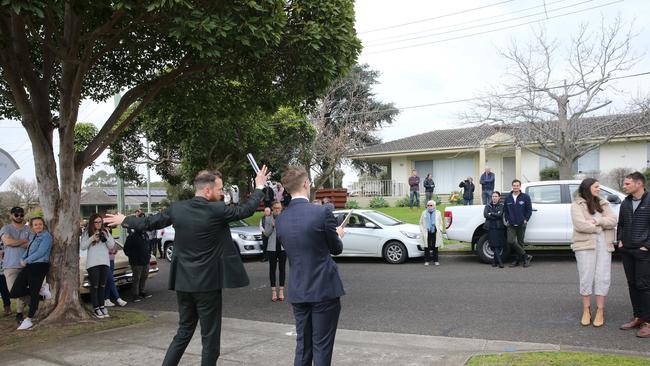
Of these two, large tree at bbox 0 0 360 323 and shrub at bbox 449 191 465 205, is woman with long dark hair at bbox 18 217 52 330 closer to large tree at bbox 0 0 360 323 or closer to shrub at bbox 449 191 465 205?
large tree at bbox 0 0 360 323

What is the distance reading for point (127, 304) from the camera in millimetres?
10180

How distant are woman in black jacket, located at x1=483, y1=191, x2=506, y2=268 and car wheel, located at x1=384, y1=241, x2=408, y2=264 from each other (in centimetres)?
229

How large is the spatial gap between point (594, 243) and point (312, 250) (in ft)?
13.8

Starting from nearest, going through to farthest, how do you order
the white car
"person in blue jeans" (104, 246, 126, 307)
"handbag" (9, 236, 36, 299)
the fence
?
"handbag" (9, 236, 36, 299) < "person in blue jeans" (104, 246, 126, 307) < the white car < the fence

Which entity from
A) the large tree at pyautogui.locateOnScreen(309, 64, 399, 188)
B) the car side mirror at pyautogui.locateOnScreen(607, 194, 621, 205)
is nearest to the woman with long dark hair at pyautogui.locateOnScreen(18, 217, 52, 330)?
the car side mirror at pyautogui.locateOnScreen(607, 194, 621, 205)

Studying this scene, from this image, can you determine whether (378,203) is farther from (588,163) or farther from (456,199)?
(588,163)

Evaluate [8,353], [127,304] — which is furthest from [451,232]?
[8,353]

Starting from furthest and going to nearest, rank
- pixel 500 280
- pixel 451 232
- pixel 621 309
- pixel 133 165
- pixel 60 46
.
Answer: pixel 133 165 → pixel 451 232 → pixel 500 280 → pixel 60 46 → pixel 621 309

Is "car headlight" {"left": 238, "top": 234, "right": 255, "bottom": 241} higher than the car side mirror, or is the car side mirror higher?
the car side mirror

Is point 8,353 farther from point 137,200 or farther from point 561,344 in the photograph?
point 137,200

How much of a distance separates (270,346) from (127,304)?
16.3 ft

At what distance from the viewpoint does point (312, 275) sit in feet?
13.8

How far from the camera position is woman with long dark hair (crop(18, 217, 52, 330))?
314 inches

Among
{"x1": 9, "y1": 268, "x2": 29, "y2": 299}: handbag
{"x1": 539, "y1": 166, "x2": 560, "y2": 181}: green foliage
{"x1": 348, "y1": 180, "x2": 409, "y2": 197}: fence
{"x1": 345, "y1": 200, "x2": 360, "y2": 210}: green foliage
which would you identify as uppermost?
{"x1": 539, "y1": 166, "x2": 560, "y2": 181}: green foliage
